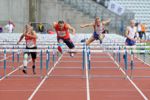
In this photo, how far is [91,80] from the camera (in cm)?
1611

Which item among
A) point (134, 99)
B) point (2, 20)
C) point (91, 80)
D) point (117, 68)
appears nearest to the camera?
point (134, 99)

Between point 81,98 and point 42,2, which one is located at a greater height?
point 42,2

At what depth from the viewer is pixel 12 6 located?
4728cm

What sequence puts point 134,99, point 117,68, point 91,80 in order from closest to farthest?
point 134,99
point 91,80
point 117,68

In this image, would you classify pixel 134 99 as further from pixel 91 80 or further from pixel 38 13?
pixel 38 13

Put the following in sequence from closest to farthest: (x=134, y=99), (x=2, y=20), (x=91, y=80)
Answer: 1. (x=134, y=99)
2. (x=91, y=80)
3. (x=2, y=20)

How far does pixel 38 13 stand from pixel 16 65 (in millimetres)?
27256

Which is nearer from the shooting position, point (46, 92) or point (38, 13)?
point (46, 92)

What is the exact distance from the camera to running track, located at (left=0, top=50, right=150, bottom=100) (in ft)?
41.4

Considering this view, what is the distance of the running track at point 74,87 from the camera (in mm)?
12633

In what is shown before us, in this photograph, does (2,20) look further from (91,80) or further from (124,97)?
(124,97)

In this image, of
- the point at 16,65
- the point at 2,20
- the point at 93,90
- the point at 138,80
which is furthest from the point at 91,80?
the point at 2,20

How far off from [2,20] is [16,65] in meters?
26.0

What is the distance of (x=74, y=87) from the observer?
14.4 meters
